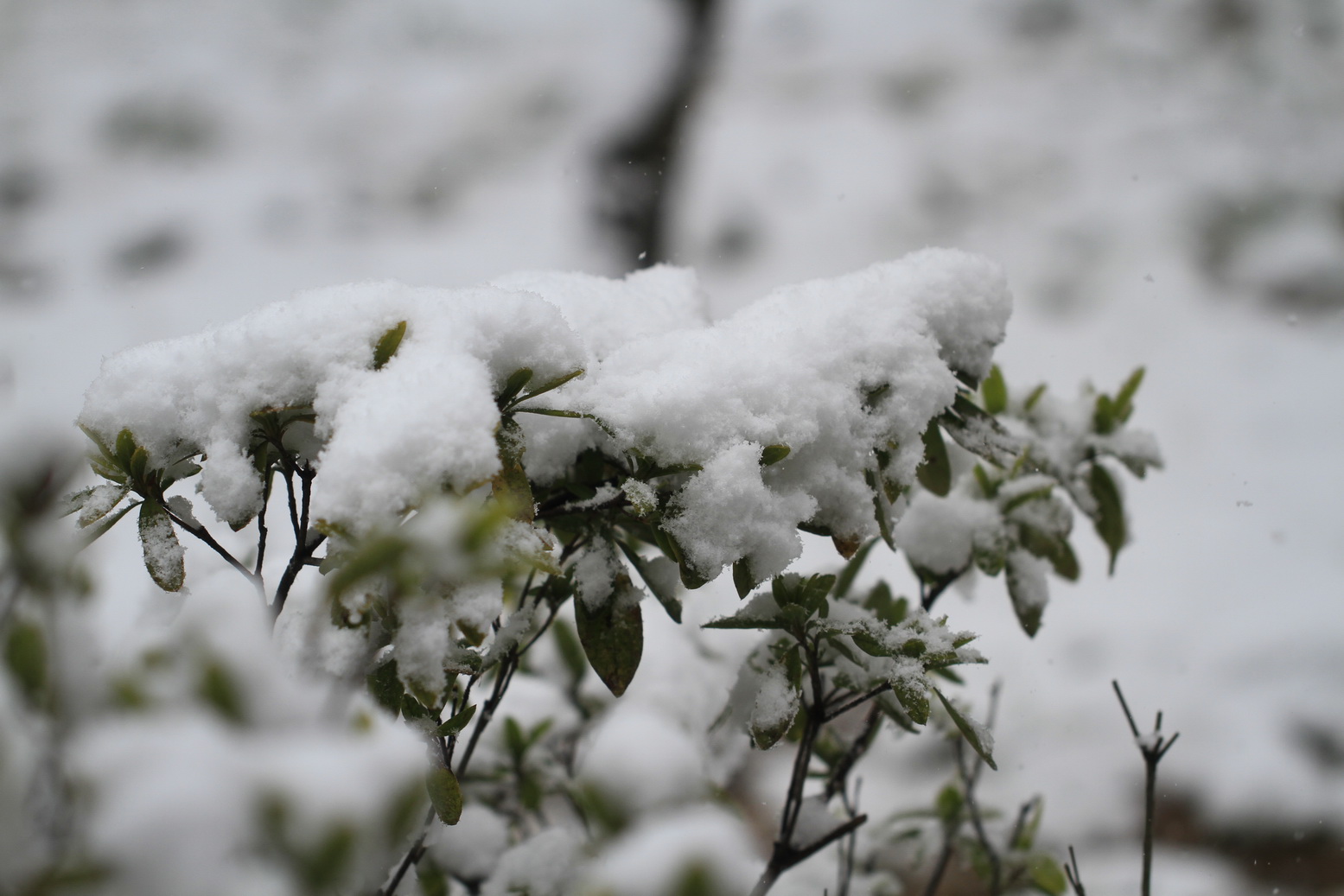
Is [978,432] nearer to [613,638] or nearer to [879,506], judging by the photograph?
[879,506]

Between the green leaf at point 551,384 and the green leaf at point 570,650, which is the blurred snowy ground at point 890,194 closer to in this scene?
the green leaf at point 570,650

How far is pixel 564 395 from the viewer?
0.69m

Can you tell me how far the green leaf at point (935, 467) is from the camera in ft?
2.78

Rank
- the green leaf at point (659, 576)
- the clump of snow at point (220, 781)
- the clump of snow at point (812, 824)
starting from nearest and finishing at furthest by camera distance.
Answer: the clump of snow at point (220, 781) → the green leaf at point (659, 576) → the clump of snow at point (812, 824)

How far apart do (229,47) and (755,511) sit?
5542 mm

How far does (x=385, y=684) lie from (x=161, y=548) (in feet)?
0.63

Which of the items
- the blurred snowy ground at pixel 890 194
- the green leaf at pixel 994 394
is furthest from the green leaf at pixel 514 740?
the blurred snowy ground at pixel 890 194

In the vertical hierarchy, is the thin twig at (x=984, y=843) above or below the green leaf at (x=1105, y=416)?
below

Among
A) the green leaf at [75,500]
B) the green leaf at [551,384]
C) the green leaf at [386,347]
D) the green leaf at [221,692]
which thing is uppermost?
the green leaf at [221,692]

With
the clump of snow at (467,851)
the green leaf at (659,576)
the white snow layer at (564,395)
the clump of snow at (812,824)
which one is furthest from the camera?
the clump of snow at (467,851)

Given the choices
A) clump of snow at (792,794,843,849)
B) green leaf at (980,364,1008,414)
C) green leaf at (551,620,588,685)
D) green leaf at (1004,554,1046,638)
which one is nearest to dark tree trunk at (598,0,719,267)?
green leaf at (551,620,588,685)

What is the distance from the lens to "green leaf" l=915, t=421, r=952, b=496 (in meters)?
0.85

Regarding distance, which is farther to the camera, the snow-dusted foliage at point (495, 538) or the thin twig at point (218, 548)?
the thin twig at point (218, 548)

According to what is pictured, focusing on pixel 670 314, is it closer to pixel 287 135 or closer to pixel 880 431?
pixel 880 431
